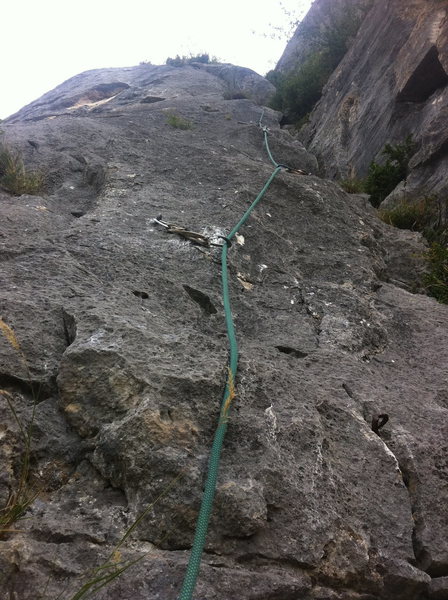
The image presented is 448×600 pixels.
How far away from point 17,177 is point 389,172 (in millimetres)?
4555

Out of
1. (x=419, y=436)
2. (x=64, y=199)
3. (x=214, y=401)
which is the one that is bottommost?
(x=64, y=199)

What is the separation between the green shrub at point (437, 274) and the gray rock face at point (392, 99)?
4.43 feet

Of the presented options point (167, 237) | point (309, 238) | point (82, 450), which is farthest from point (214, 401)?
point (309, 238)

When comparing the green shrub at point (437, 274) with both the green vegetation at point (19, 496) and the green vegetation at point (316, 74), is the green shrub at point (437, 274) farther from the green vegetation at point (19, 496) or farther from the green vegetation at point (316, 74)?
the green vegetation at point (316, 74)

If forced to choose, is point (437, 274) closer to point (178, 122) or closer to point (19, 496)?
point (19, 496)

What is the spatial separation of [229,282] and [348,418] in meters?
1.34

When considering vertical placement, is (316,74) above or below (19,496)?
above

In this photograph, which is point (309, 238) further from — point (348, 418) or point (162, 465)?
point (162, 465)

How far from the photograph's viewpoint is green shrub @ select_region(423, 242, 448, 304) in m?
4.04

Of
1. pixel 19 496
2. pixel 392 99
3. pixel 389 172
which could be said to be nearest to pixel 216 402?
pixel 19 496

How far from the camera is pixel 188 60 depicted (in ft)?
63.1

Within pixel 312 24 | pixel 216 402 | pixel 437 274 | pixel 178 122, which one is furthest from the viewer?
pixel 312 24

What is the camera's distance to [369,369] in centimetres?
292

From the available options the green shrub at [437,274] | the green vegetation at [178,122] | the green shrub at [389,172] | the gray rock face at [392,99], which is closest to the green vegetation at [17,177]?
the green vegetation at [178,122]
